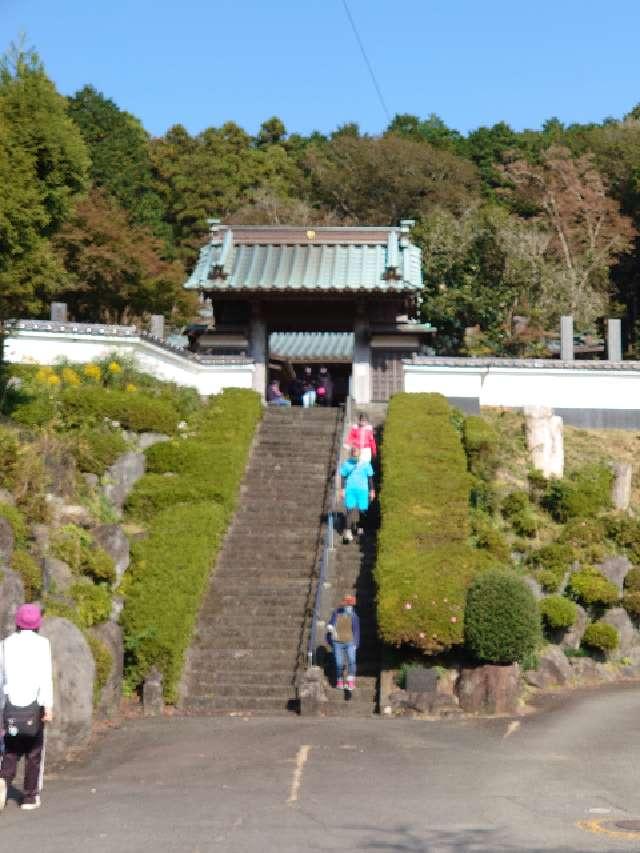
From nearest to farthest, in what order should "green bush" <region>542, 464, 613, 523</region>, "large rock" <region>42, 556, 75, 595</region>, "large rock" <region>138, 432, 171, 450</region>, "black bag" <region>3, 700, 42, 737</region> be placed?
"black bag" <region>3, 700, 42, 737</region>
"large rock" <region>42, 556, 75, 595</region>
"large rock" <region>138, 432, 171, 450</region>
"green bush" <region>542, 464, 613, 523</region>

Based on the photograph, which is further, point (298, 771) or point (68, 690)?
point (68, 690)

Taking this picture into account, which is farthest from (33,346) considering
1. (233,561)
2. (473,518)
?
(473,518)

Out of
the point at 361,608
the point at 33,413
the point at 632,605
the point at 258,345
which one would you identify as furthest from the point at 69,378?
the point at 632,605

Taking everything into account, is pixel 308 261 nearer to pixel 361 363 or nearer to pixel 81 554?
pixel 361 363

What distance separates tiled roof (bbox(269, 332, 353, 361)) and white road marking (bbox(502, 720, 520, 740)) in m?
35.0

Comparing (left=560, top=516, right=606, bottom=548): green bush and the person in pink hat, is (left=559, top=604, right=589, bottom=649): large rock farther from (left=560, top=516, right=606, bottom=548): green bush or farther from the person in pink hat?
the person in pink hat

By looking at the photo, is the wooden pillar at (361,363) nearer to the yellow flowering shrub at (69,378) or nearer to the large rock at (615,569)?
the yellow flowering shrub at (69,378)

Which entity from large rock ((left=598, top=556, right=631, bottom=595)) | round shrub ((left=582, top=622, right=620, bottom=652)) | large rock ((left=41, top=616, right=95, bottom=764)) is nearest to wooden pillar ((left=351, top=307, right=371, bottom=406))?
large rock ((left=598, top=556, right=631, bottom=595))

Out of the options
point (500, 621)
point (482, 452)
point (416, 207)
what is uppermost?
point (416, 207)

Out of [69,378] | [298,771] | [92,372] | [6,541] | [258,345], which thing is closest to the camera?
[298,771]

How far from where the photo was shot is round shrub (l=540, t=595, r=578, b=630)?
75.7 ft

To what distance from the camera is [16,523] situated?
60.4 feet

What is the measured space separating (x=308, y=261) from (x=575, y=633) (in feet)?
44.2

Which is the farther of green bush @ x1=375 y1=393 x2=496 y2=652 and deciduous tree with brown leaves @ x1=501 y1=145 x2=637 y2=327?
deciduous tree with brown leaves @ x1=501 y1=145 x2=637 y2=327
